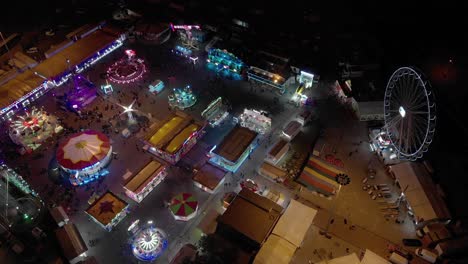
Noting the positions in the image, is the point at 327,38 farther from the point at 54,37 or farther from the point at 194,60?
the point at 54,37

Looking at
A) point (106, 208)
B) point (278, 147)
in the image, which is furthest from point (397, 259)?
point (106, 208)

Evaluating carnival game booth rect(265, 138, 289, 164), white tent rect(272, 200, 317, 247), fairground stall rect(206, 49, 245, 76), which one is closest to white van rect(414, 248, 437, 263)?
white tent rect(272, 200, 317, 247)

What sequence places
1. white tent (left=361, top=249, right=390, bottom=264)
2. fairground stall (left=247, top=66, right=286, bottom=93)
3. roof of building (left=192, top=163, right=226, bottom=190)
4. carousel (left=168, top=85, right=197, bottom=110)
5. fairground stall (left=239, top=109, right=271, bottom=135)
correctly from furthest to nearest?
1. fairground stall (left=247, top=66, right=286, bottom=93)
2. carousel (left=168, top=85, right=197, bottom=110)
3. fairground stall (left=239, top=109, right=271, bottom=135)
4. roof of building (left=192, top=163, right=226, bottom=190)
5. white tent (left=361, top=249, right=390, bottom=264)

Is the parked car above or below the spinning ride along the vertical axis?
above

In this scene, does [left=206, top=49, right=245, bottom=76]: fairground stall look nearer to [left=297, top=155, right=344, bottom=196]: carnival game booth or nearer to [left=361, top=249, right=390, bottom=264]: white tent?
[left=297, top=155, right=344, bottom=196]: carnival game booth

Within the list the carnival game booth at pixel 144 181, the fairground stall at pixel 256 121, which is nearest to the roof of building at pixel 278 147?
the fairground stall at pixel 256 121

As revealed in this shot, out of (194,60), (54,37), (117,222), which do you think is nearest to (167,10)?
(194,60)

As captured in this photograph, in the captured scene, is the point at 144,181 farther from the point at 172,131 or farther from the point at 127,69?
the point at 127,69

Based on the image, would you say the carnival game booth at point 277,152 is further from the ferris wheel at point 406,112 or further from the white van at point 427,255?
the white van at point 427,255
